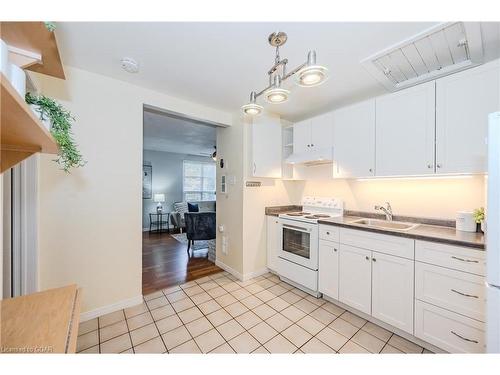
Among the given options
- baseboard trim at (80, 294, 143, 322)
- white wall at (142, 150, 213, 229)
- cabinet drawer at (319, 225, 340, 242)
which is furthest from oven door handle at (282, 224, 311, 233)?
white wall at (142, 150, 213, 229)

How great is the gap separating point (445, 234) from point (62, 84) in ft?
11.3

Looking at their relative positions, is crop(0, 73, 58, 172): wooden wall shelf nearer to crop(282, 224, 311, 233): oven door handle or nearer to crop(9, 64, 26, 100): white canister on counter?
crop(9, 64, 26, 100): white canister on counter

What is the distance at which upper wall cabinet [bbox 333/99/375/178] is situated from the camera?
2146 mm

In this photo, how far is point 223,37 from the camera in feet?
4.77

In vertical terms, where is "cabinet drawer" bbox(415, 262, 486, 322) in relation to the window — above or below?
below

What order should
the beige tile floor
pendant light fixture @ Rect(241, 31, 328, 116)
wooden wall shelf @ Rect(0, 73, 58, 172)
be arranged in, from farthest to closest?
1. the beige tile floor
2. pendant light fixture @ Rect(241, 31, 328, 116)
3. wooden wall shelf @ Rect(0, 73, 58, 172)

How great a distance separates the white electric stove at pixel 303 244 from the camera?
2.37 metres

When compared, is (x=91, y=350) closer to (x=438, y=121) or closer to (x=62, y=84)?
(x=62, y=84)

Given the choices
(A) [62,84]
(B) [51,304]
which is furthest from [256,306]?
(A) [62,84]

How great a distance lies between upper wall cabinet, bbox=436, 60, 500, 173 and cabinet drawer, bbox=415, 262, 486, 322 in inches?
31.6

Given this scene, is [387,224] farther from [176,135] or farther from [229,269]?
[176,135]

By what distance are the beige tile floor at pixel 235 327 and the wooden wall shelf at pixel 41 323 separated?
1.05 metres

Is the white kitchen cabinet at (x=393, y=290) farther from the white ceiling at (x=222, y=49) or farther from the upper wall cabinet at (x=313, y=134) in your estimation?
the white ceiling at (x=222, y=49)
